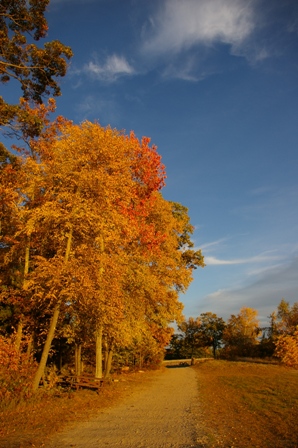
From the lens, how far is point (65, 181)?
15062mm

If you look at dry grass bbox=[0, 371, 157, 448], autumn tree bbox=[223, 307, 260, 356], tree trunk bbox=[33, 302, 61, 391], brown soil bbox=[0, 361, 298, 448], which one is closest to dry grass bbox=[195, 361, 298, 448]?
brown soil bbox=[0, 361, 298, 448]

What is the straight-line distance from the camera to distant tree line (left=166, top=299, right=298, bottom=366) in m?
35.6

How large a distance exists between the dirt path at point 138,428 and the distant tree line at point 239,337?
2191cm

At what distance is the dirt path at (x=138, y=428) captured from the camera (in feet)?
24.9

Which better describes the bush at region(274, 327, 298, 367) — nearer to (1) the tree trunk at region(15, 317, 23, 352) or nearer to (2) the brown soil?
(2) the brown soil

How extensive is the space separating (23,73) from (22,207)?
5814mm

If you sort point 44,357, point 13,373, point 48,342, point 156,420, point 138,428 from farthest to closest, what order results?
point 48,342
point 44,357
point 13,373
point 156,420
point 138,428

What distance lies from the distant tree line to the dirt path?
21912 mm

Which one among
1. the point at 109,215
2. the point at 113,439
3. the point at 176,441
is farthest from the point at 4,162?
the point at 176,441

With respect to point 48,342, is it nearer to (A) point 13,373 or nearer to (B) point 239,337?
(A) point 13,373

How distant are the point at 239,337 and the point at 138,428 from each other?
49.0 meters

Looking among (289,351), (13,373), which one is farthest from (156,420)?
(289,351)

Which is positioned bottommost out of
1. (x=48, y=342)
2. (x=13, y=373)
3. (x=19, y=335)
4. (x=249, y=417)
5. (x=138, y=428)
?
(x=249, y=417)

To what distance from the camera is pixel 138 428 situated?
9.12 m
